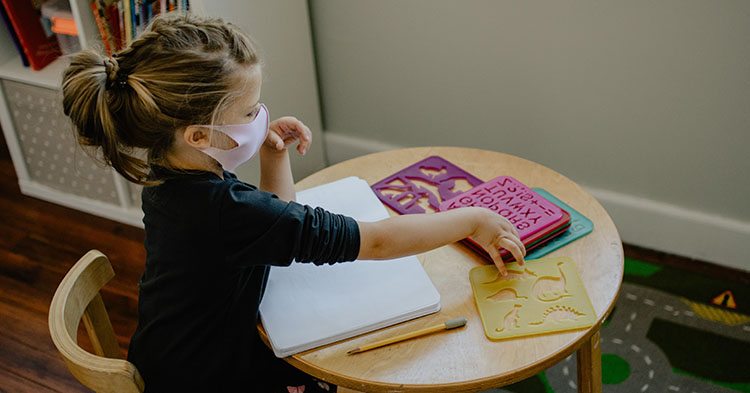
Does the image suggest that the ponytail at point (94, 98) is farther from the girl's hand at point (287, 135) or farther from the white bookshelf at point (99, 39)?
the white bookshelf at point (99, 39)

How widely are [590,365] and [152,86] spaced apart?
868 mm

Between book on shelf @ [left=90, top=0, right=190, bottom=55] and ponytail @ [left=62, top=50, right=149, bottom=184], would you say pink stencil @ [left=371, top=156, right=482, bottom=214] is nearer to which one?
ponytail @ [left=62, top=50, right=149, bottom=184]

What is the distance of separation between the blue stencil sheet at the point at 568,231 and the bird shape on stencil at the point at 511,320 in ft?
0.41

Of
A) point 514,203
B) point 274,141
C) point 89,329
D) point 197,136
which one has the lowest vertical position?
point 89,329

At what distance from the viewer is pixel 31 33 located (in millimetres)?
2096

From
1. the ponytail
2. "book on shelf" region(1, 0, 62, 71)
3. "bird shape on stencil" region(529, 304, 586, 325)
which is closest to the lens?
the ponytail

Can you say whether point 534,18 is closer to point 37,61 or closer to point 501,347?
point 501,347

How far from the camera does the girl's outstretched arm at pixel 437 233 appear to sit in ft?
3.21

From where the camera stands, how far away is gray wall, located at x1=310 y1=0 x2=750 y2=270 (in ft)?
5.55

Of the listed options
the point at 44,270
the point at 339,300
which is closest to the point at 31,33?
the point at 44,270

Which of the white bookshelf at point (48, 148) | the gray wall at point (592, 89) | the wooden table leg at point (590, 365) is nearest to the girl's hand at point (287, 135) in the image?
the wooden table leg at point (590, 365)

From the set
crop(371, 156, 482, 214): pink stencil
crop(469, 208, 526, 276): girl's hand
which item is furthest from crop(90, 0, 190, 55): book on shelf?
crop(469, 208, 526, 276): girl's hand

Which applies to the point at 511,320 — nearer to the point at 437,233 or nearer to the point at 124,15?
the point at 437,233

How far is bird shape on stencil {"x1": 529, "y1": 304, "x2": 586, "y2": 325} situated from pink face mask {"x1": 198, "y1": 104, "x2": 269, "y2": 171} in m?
0.50
